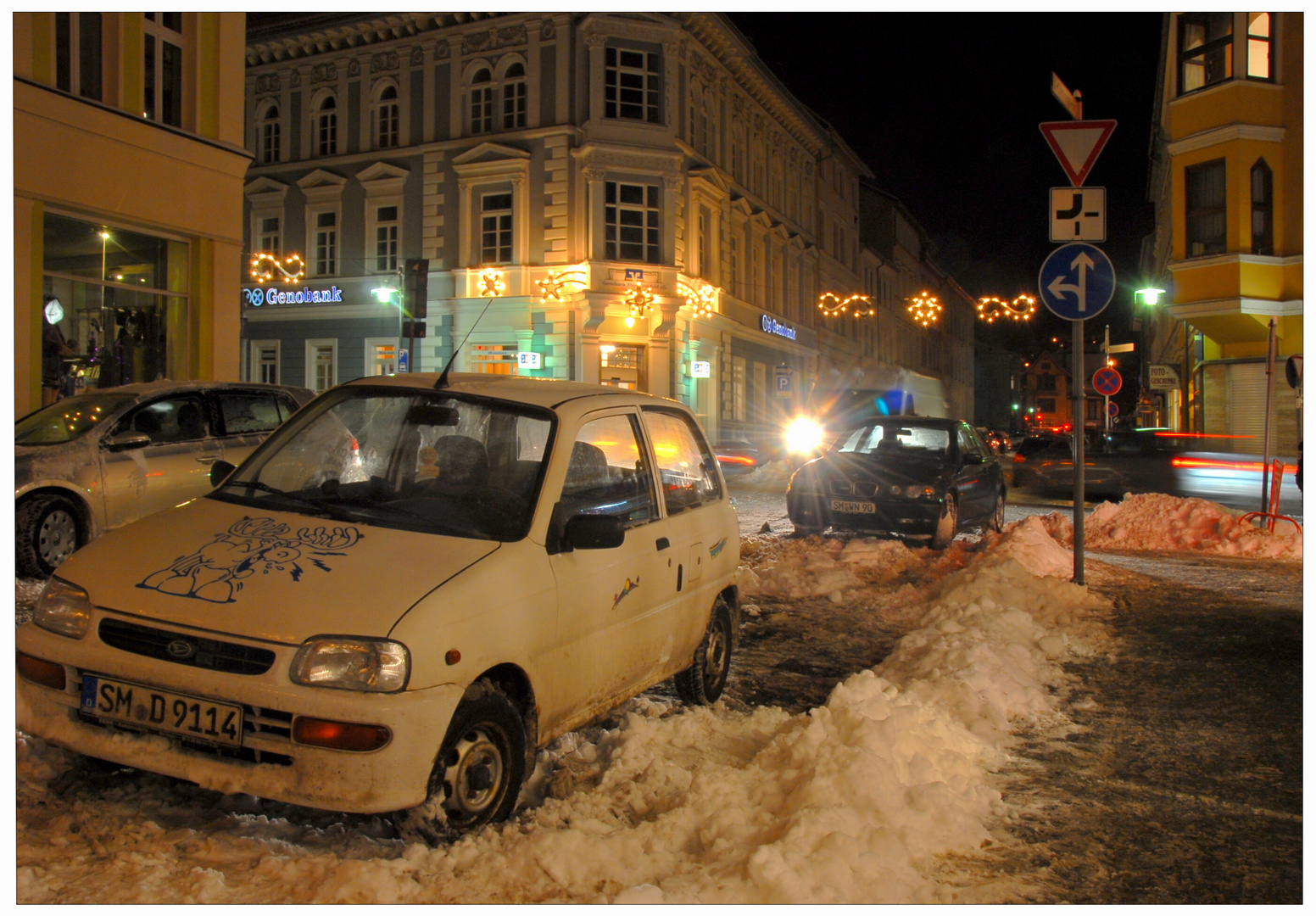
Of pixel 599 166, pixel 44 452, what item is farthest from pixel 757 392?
pixel 44 452

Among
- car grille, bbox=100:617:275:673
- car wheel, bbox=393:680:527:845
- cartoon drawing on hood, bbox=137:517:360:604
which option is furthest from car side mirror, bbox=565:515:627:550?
car grille, bbox=100:617:275:673

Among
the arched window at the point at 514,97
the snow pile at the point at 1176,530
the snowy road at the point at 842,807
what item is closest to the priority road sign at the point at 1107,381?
the snow pile at the point at 1176,530

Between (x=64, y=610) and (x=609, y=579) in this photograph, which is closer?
(x=64, y=610)

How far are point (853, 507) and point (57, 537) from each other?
25.9 feet

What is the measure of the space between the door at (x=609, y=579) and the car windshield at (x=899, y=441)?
25.7 ft

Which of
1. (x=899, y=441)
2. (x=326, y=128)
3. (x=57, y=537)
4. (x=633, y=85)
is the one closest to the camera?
(x=57, y=537)

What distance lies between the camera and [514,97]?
30.7 meters

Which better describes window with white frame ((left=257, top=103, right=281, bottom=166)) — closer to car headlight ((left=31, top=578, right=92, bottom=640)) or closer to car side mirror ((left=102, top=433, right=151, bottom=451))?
car side mirror ((left=102, top=433, right=151, bottom=451))

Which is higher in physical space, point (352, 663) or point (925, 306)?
point (925, 306)

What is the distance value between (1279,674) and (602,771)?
455 centimetres

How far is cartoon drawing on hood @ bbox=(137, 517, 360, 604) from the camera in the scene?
3.49 metres

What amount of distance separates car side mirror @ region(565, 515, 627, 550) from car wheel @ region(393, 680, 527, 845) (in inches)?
27.3

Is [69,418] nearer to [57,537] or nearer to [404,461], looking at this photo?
[57,537]

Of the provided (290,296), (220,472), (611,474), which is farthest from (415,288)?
(290,296)
